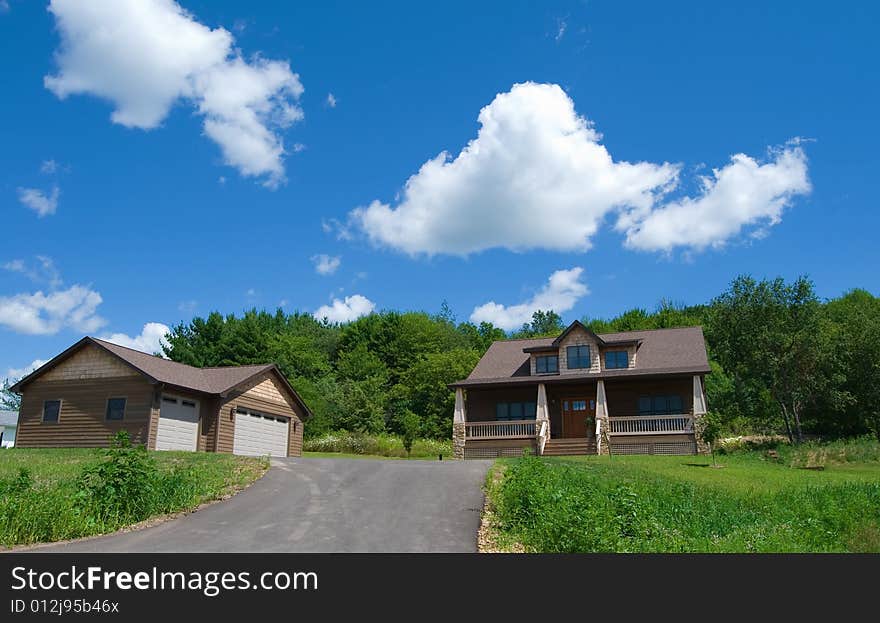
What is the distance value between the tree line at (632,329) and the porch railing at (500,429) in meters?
3.54

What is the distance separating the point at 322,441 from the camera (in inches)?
1592

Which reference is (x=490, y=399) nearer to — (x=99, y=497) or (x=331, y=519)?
(x=331, y=519)

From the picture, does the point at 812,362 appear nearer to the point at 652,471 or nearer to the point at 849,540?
the point at 652,471

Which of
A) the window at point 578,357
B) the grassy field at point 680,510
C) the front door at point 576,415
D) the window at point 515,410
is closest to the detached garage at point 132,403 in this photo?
the window at point 515,410

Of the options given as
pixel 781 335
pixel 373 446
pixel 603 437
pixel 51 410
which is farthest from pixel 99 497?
pixel 781 335

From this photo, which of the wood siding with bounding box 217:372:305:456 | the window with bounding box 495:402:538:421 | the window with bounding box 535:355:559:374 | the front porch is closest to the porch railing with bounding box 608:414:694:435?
the front porch

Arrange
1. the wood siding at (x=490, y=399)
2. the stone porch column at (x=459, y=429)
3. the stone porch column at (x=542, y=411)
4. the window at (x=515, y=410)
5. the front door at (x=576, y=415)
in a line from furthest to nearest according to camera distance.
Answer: the wood siding at (x=490, y=399) → the window at (x=515, y=410) → the front door at (x=576, y=415) → the stone porch column at (x=459, y=429) → the stone porch column at (x=542, y=411)

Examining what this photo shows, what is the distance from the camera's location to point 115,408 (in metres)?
27.6

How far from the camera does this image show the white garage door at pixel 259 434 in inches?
1208

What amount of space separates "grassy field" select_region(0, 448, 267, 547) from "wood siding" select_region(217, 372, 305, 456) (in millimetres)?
10490

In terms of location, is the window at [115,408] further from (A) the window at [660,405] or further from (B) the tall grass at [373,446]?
(A) the window at [660,405]

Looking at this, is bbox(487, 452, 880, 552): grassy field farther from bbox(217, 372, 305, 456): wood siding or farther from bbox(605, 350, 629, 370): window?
bbox(217, 372, 305, 456): wood siding

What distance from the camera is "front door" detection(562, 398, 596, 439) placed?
32.8 m

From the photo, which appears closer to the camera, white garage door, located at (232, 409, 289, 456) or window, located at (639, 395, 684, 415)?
white garage door, located at (232, 409, 289, 456)
